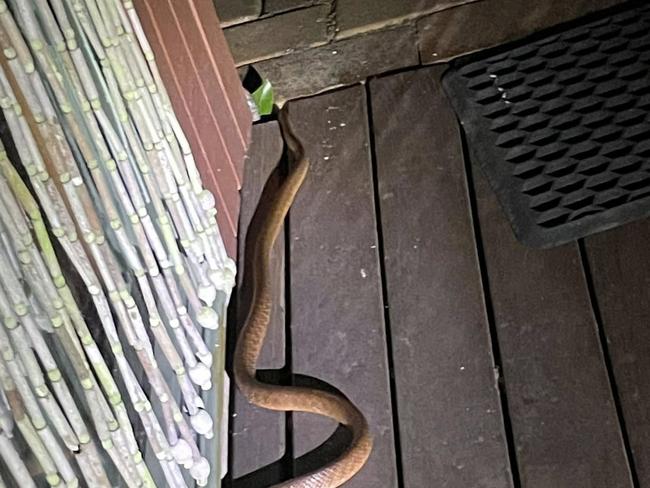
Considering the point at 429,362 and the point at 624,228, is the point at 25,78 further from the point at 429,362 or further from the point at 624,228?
the point at 624,228

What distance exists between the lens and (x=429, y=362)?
1.64m

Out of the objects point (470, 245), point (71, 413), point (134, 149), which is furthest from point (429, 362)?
point (71, 413)

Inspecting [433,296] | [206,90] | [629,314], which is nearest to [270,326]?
[433,296]

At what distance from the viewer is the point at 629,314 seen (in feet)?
5.29

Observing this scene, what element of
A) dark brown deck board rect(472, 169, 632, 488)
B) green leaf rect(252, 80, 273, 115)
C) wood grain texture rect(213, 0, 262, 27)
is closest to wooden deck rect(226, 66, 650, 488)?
dark brown deck board rect(472, 169, 632, 488)

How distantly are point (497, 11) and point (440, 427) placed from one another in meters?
0.98

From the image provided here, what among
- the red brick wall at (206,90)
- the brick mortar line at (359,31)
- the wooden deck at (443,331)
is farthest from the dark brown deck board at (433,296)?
the red brick wall at (206,90)

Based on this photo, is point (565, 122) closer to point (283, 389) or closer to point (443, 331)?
point (443, 331)

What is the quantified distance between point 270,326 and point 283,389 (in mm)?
166

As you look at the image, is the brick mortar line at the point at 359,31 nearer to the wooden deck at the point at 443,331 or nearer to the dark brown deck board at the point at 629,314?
the wooden deck at the point at 443,331

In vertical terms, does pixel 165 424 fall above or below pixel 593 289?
above

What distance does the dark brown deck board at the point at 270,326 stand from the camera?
5.25ft

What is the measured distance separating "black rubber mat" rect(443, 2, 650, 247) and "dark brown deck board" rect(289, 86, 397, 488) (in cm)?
22

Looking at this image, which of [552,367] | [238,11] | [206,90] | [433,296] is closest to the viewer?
[552,367]
